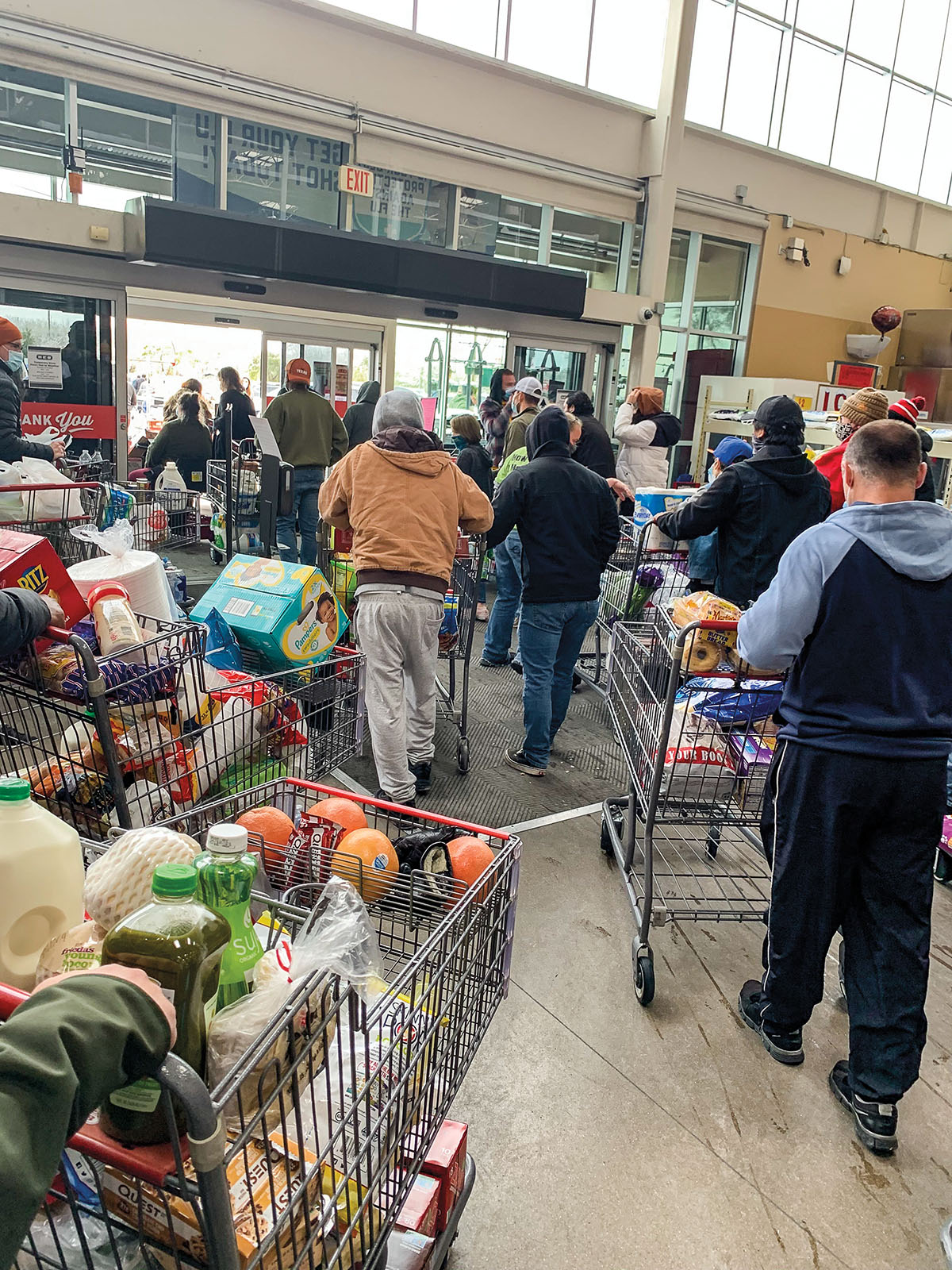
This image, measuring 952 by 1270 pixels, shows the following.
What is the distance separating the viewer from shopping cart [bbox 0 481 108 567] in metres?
4.10

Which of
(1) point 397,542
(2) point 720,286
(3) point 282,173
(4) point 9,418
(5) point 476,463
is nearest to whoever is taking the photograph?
(1) point 397,542

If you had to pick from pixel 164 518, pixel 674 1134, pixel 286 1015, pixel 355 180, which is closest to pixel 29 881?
pixel 286 1015

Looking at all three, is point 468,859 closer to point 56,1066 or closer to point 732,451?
point 56,1066

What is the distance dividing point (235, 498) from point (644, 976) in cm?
480

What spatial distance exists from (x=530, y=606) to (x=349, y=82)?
7603 mm

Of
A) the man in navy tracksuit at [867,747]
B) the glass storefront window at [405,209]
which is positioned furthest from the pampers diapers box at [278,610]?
the glass storefront window at [405,209]

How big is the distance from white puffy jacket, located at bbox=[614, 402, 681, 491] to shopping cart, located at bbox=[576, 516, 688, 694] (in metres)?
2.04

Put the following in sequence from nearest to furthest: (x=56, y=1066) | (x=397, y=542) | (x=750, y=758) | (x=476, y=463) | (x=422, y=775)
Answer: (x=56, y=1066) → (x=750, y=758) → (x=397, y=542) → (x=422, y=775) → (x=476, y=463)

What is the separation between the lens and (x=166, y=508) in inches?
267

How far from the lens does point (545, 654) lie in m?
4.37

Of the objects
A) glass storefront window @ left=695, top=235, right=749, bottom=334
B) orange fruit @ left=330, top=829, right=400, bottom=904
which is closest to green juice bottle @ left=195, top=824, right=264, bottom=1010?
orange fruit @ left=330, top=829, right=400, bottom=904

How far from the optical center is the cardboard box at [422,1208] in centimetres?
165

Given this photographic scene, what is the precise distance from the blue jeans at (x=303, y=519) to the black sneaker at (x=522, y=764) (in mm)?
3041

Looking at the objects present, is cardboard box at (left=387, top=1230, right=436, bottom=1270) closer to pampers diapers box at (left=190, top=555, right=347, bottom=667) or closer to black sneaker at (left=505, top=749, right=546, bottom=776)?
pampers diapers box at (left=190, top=555, right=347, bottom=667)
